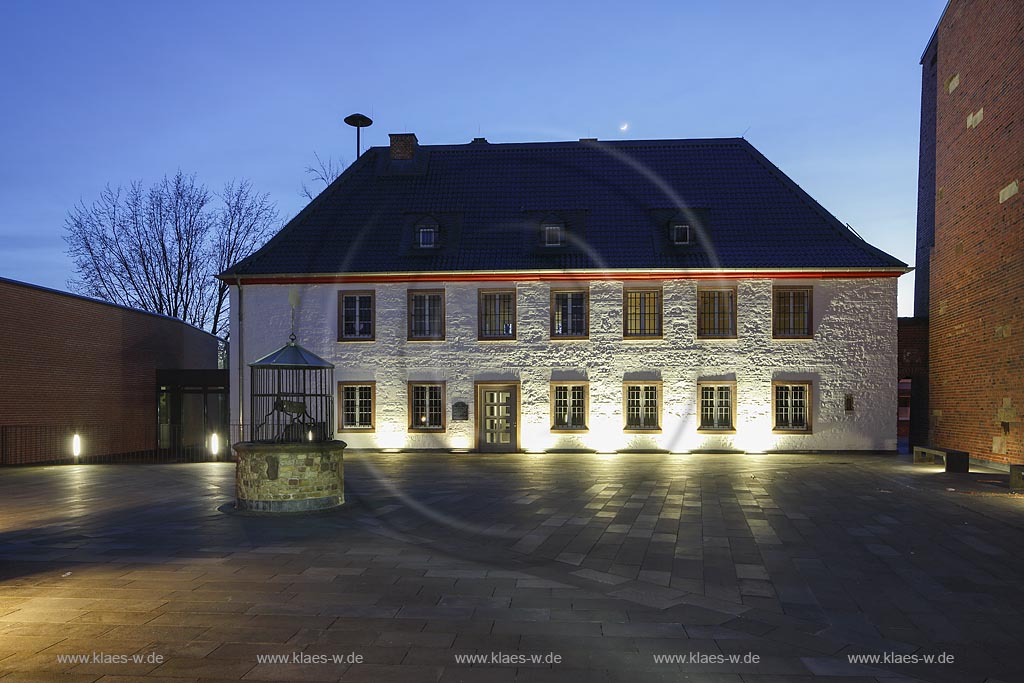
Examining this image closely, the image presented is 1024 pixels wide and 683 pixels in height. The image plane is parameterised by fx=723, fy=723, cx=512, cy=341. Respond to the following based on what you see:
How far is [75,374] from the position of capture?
2492 centimetres

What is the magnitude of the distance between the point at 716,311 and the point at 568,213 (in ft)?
20.5

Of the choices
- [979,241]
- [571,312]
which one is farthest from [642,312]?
[979,241]

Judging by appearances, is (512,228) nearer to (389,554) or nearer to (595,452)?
(595,452)

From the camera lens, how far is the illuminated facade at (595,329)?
24109 mm

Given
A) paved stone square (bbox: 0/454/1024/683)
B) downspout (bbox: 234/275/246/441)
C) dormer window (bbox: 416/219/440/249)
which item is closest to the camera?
paved stone square (bbox: 0/454/1024/683)

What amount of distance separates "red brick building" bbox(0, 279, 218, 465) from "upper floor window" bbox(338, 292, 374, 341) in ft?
29.7

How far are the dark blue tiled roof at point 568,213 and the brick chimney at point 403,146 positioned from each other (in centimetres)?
34

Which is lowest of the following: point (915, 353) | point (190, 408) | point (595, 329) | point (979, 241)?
point (190, 408)

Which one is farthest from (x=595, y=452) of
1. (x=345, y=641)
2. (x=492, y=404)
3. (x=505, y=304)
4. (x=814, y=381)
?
(x=345, y=641)

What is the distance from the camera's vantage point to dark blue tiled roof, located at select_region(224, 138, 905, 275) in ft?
81.3

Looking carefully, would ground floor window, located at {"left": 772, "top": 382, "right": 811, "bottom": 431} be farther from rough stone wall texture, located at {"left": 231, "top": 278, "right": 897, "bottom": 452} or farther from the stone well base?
the stone well base

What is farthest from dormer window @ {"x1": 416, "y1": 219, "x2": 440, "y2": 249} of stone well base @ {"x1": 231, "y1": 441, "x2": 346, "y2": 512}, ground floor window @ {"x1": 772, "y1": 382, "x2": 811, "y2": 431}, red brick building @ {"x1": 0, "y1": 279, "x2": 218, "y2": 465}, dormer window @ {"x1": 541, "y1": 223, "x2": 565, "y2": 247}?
stone well base @ {"x1": 231, "y1": 441, "x2": 346, "y2": 512}

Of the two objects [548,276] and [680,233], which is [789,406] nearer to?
[680,233]

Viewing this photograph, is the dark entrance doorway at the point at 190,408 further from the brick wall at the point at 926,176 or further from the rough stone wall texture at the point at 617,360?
the brick wall at the point at 926,176
